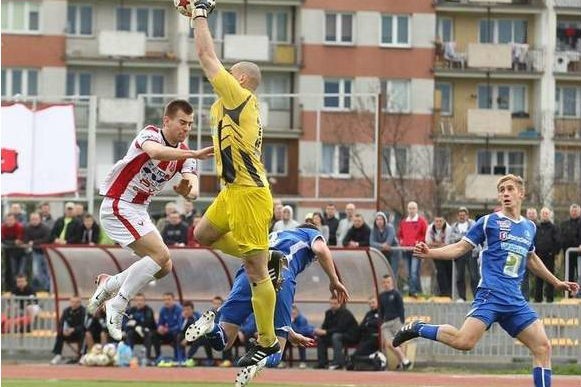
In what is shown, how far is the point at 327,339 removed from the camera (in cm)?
2880

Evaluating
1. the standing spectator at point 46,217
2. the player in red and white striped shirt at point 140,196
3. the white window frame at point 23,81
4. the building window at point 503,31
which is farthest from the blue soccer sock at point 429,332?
the building window at point 503,31

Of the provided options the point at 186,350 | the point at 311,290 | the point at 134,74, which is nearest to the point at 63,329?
the point at 186,350

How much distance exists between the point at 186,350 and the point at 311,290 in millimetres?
2716

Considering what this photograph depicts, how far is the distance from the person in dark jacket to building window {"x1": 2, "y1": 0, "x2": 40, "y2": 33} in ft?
137

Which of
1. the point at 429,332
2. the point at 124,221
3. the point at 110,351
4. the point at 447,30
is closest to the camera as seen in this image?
the point at 124,221

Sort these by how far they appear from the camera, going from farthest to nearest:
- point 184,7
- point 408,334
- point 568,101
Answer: point 568,101
point 408,334
point 184,7

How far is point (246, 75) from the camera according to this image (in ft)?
45.8

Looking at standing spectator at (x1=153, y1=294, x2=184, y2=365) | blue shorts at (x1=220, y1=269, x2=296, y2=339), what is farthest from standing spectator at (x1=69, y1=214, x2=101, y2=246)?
blue shorts at (x1=220, y1=269, x2=296, y2=339)

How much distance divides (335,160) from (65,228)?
108ft

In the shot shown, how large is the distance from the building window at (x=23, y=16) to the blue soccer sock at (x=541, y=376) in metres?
54.3

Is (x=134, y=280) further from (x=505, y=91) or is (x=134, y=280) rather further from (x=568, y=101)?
(x=568, y=101)

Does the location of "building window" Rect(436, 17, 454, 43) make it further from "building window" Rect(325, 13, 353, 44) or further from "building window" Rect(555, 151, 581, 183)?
"building window" Rect(555, 151, 581, 183)

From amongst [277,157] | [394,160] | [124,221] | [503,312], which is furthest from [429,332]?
[277,157]

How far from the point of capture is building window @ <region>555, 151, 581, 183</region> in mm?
70125
